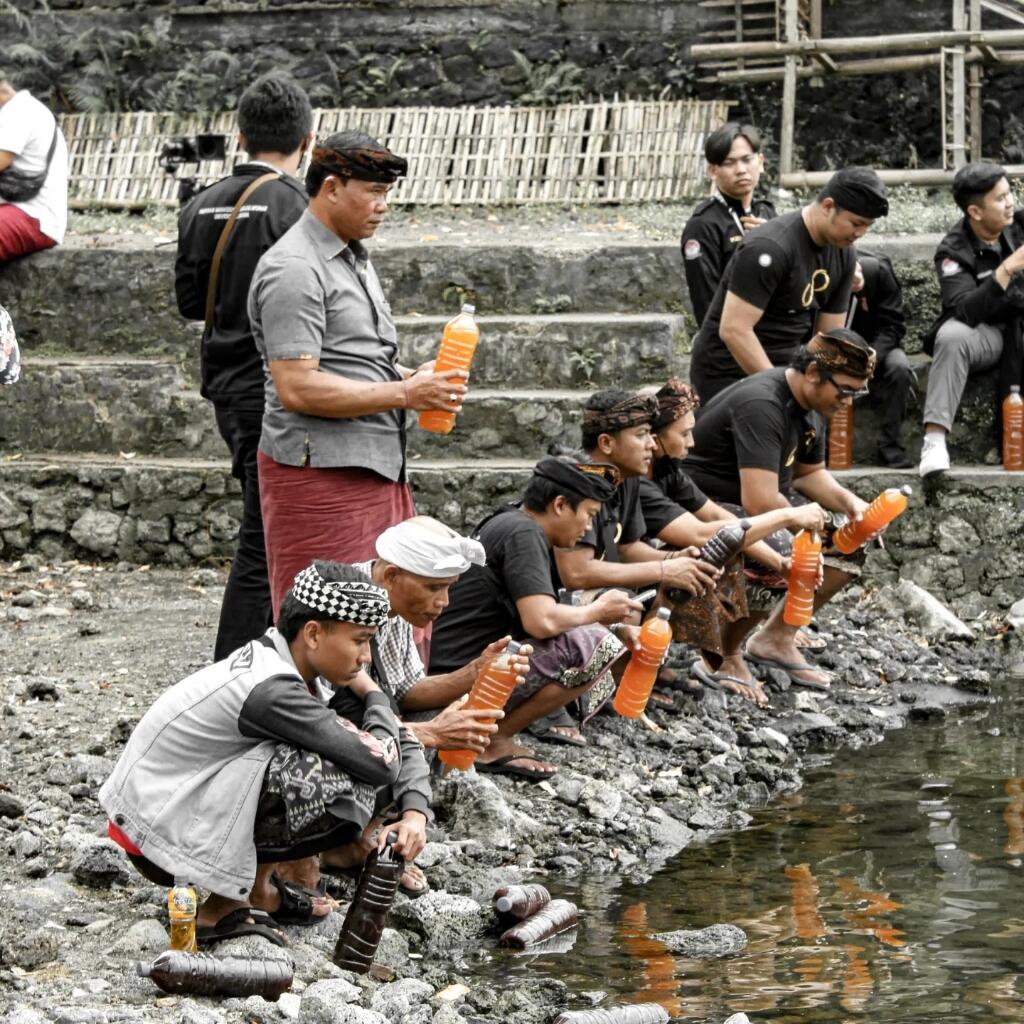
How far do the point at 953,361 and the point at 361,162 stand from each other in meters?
5.24

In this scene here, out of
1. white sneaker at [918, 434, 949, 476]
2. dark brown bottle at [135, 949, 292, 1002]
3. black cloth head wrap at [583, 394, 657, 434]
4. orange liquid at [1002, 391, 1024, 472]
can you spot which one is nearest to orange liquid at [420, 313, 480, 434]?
black cloth head wrap at [583, 394, 657, 434]

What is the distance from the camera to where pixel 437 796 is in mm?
6016

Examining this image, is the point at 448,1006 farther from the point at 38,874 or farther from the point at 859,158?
the point at 859,158

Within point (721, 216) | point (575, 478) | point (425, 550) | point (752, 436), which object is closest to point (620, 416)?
point (575, 478)

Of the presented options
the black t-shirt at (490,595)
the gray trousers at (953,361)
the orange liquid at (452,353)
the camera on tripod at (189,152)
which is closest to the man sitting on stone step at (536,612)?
the black t-shirt at (490,595)

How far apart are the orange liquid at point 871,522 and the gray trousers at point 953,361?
78.5 inches

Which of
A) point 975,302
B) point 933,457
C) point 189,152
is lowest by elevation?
point 933,457

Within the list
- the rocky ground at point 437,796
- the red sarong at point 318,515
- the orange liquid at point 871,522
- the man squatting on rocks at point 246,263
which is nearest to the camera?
the rocky ground at point 437,796

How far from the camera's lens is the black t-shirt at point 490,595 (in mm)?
6320

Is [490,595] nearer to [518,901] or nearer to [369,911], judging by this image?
[518,901]

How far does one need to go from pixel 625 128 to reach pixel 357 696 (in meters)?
10.2

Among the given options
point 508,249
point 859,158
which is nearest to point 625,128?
point 859,158

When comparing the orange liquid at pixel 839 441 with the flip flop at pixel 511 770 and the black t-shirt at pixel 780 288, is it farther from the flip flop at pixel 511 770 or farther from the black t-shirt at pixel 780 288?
the flip flop at pixel 511 770

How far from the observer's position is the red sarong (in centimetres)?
575
